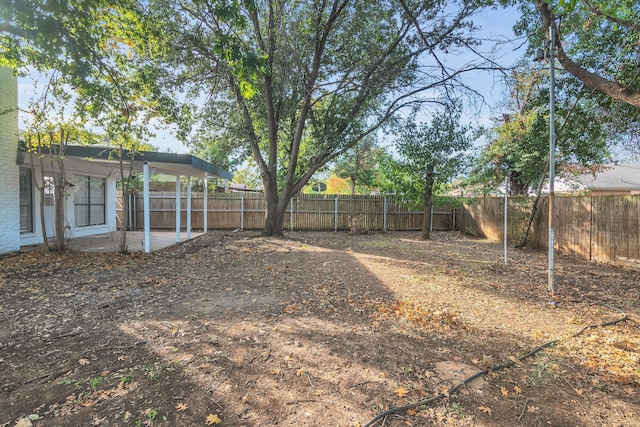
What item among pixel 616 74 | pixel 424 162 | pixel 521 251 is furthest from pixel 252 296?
pixel 424 162

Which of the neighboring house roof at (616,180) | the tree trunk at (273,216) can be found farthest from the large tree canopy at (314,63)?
the neighboring house roof at (616,180)

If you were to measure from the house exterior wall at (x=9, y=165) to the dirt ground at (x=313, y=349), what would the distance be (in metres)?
2.28

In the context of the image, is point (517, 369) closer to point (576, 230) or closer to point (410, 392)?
point (410, 392)

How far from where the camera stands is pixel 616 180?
68.0 feet

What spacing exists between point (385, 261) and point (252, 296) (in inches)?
158

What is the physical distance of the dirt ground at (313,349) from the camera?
2324 millimetres

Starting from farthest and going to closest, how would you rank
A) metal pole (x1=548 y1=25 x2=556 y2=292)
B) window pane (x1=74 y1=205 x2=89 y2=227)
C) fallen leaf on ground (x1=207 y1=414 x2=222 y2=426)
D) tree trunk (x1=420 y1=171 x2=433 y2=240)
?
tree trunk (x1=420 y1=171 x2=433 y2=240) < window pane (x1=74 y1=205 x2=89 y2=227) < metal pole (x1=548 y1=25 x2=556 y2=292) < fallen leaf on ground (x1=207 y1=414 x2=222 y2=426)

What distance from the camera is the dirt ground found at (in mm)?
2324

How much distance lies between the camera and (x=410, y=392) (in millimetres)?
2535

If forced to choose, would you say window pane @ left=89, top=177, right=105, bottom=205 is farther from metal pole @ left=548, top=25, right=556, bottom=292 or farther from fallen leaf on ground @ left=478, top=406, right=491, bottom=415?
fallen leaf on ground @ left=478, top=406, right=491, bottom=415

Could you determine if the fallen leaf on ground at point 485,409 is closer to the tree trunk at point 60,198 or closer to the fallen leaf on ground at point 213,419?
the fallen leaf on ground at point 213,419

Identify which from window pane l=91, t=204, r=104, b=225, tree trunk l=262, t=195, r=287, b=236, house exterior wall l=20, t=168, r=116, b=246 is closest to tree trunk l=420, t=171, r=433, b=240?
tree trunk l=262, t=195, r=287, b=236

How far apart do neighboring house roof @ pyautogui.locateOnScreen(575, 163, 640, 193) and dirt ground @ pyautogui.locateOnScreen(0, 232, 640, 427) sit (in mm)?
17136

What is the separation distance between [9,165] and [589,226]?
1434cm
